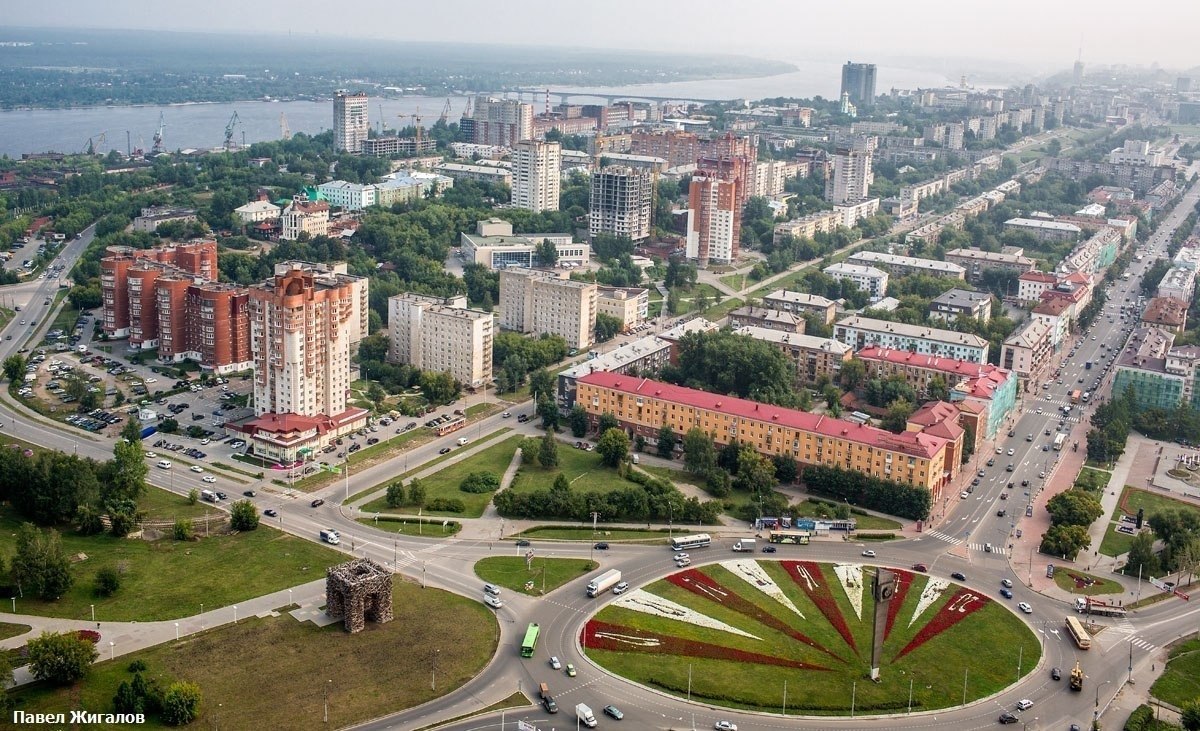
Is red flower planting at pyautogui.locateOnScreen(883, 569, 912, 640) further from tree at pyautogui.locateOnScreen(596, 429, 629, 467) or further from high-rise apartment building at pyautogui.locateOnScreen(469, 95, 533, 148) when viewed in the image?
high-rise apartment building at pyautogui.locateOnScreen(469, 95, 533, 148)

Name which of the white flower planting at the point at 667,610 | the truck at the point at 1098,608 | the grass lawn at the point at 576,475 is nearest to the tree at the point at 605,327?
the grass lawn at the point at 576,475

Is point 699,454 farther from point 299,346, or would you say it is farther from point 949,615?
point 299,346

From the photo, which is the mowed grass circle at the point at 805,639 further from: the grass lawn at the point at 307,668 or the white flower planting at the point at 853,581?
the grass lawn at the point at 307,668

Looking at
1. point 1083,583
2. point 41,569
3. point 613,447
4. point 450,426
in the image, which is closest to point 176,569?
point 41,569

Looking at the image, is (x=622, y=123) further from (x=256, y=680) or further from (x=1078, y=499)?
(x=256, y=680)

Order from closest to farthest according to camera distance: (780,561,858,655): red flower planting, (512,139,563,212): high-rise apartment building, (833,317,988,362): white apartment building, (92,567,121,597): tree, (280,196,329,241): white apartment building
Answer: (92,567,121,597): tree
(780,561,858,655): red flower planting
(833,317,988,362): white apartment building
(280,196,329,241): white apartment building
(512,139,563,212): high-rise apartment building

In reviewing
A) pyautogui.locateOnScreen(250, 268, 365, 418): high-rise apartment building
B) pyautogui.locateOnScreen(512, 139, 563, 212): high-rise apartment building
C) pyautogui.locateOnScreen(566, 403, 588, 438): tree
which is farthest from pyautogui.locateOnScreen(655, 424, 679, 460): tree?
pyautogui.locateOnScreen(512, 139, 563, 212): high-rise apartment building
